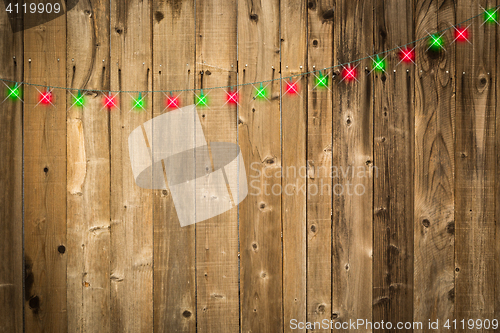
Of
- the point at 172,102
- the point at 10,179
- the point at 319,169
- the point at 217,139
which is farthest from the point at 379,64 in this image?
the point at 10,179

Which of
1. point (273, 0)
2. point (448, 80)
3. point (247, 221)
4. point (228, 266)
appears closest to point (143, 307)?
point (228, 266)

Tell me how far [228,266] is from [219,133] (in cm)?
59

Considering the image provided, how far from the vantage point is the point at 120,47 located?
58.2 inches

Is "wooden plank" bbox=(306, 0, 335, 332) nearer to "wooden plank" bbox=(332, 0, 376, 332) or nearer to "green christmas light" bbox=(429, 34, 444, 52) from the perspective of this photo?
"wooden plank" bbox=(332, 0, 376, 332)

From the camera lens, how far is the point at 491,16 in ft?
5.08

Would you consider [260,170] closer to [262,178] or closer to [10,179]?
[262,178]

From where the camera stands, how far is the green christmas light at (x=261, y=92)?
1502mm

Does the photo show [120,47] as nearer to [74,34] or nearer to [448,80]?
[74,34]

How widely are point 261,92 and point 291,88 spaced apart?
5.3 inches

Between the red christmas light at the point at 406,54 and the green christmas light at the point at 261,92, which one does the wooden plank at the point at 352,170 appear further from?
the green christmas light at the point at 261,92

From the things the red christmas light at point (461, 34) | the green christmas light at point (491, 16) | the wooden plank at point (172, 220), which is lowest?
the wooden plank at point (172, 220)

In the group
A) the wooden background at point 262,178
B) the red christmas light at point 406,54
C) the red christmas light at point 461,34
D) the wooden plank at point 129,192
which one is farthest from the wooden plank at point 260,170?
the red christmas light at point 461,34

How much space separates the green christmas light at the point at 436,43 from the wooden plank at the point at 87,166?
143cm

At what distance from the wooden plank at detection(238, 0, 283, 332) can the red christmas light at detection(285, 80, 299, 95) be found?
0.04 meters
